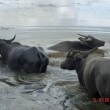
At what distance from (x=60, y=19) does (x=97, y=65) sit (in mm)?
13420

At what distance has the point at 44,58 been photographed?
348 inches

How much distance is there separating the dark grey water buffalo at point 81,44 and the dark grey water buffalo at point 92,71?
361cm

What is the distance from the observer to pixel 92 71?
645 centimetres

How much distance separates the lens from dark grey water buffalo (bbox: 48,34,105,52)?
1175 cm

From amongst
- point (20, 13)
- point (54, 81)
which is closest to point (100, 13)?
point (20, 13)

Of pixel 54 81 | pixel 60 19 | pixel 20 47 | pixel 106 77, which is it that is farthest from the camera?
pixel 60 19

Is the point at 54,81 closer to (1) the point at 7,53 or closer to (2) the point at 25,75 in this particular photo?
(2) the point at 25,75

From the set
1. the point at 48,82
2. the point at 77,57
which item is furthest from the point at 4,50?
the point at 77,57

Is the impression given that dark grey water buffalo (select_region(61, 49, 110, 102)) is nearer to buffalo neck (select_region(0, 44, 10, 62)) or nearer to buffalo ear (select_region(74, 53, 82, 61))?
buffalo ear (select_region(74, 53, 82, 61))

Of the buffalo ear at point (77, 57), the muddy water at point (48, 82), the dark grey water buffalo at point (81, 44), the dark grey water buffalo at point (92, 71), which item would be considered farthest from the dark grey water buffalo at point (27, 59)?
the dark grey water buffalo at point (81, 44)

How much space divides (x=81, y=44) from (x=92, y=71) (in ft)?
18.0

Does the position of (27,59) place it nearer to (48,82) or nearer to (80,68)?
(48,82)

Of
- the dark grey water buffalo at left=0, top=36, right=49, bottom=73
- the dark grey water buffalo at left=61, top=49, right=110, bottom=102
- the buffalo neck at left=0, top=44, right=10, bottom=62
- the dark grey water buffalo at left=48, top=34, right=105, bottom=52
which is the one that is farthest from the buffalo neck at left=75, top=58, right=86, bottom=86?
the dark grey water buffalo at left=48, top=34, right=105, bottom=52

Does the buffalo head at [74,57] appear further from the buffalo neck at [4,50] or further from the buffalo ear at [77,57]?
the buffalo neck at [4,50]
